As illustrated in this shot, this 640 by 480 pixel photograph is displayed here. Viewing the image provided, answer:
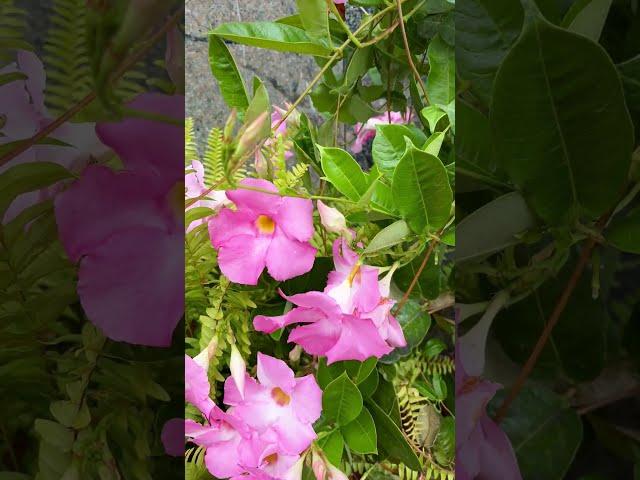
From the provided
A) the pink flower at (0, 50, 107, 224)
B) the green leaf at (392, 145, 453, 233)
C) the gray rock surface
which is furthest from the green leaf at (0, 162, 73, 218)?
the gray rock surface

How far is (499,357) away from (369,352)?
0.84 ft

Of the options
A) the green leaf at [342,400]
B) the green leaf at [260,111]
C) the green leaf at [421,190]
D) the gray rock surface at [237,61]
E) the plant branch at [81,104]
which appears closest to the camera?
the plant branch at [81,104]

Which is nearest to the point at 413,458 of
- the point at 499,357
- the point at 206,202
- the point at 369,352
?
the point at 369,352

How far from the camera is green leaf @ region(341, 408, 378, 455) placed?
463 millimetres

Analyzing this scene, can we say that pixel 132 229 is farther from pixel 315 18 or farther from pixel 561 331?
pixel 315 18

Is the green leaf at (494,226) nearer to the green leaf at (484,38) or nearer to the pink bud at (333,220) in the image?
the green leaf at (484,38)

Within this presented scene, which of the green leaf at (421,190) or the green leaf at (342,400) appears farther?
the green leaf at (342,400)

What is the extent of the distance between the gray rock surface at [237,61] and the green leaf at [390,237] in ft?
1.20

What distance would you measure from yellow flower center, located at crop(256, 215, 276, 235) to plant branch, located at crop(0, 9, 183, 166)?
288 millimetres

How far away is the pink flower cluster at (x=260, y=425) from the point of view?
41 cm

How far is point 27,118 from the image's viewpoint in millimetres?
127

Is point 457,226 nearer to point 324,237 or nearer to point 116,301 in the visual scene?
point 116,301

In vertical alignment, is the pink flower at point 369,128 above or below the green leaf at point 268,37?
below

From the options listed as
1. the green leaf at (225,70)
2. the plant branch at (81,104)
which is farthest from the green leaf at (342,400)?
the plant branch at (81,104)
